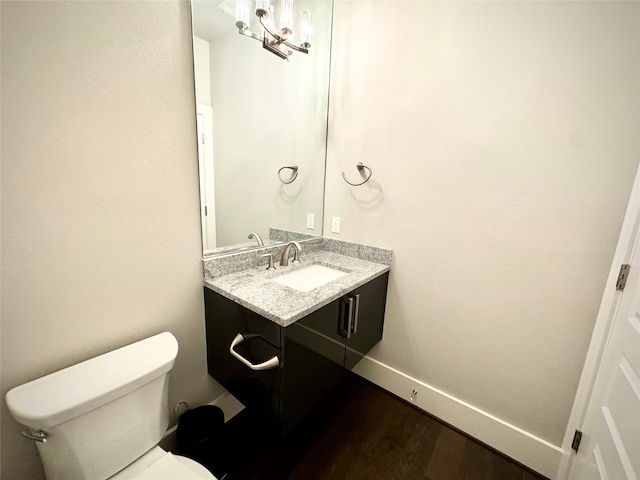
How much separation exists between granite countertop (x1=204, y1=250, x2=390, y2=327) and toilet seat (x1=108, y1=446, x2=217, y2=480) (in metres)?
0.57

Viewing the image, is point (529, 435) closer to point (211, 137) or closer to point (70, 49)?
point (211, 137)

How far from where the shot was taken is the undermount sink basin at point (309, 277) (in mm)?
1459

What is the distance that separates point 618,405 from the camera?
90 centimetres

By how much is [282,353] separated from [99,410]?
0.58 metres

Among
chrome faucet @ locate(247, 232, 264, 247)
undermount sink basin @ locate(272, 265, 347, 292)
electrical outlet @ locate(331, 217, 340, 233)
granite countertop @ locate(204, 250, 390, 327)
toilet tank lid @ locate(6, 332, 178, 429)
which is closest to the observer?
toilet tank lid @ locate(6, 332, 178, 429)

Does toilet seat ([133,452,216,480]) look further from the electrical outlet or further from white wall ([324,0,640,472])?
the electrical outlet

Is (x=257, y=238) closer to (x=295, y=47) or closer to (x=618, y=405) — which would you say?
(x=295, y=47)

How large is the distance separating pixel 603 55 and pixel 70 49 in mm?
1900

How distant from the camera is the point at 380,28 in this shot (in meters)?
1.50

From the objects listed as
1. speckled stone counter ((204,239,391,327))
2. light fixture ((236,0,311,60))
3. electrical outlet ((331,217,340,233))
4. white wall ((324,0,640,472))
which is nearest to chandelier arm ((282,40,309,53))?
light fixture ((236,0,311,60))

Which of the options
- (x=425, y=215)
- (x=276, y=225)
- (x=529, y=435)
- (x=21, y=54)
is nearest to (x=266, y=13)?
(x=21, y=54)

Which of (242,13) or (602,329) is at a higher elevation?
(242,13)

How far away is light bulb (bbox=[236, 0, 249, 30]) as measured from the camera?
1.15m

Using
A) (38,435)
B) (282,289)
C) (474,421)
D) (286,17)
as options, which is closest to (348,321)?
(282,289)
